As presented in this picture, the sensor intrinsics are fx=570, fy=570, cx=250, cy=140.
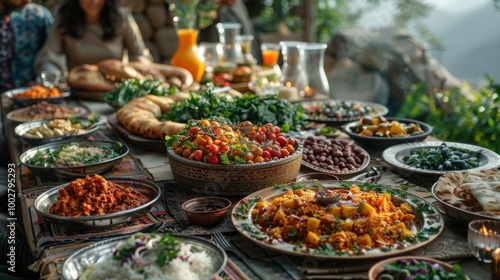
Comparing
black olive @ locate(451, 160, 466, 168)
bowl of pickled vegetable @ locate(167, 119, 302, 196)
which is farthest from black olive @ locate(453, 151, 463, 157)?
bowl of pickled vegetable @ locate(167, 119, 302, 196)

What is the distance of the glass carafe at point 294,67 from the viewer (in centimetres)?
437

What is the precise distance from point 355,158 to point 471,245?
1080 millimetres

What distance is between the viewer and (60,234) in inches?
87.5

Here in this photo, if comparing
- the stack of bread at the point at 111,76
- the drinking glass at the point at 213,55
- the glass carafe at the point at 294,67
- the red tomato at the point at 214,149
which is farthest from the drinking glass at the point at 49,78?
the red tomato at the point at 214,149

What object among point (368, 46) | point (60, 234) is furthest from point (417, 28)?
point (60, 234)

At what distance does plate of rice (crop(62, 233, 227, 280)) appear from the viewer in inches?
65.3

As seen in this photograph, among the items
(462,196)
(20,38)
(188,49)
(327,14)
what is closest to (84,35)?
(20,38)

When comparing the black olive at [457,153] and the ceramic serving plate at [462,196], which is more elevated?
the ceramic serving plate at [462,196]

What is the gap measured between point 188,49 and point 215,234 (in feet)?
10.1

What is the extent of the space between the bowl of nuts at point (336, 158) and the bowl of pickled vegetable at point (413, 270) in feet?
3.33

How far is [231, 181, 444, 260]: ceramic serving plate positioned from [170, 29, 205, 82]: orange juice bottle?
109 inches

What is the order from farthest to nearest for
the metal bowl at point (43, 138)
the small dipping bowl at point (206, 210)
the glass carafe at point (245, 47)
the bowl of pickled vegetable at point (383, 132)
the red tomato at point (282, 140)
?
the glass carafe at point (245, 47) < the metal bowl at point (43, 138) < the bowl of pickled vegetable at point (383, 132) < the red tomato at point (282, 140) < the small dipping bowl at point (206, 210)

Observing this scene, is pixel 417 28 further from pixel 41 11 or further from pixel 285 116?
pixel 285 116

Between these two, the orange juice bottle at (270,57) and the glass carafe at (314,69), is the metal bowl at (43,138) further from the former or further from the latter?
the orange juice bottle at (270,57)
